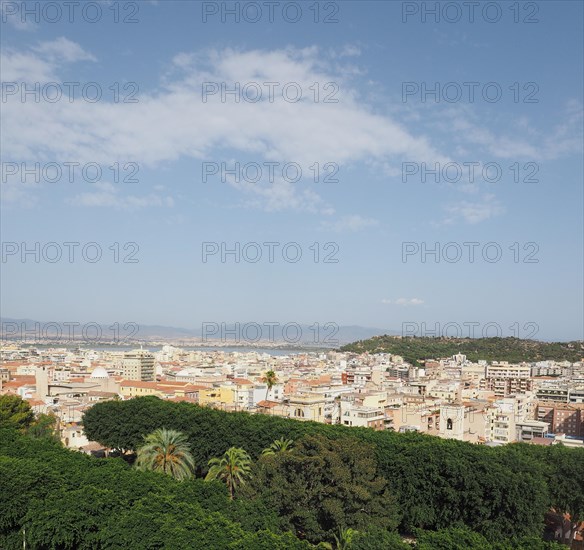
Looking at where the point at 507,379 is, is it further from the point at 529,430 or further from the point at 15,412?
the point at 15,412

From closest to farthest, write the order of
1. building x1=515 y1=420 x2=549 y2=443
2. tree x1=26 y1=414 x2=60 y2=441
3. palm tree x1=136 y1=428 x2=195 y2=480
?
palm tree x1=136 y1=428 x2=195 y2=480
tree x1=26 y1=414 x2=60 y2=441
building x1=515 y1=420 x2=549 y2=443

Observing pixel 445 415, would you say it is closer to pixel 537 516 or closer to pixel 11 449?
pixel 537 516

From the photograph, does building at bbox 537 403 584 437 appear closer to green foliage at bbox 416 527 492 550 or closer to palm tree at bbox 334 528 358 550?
palm tree at bbox 334 528 358 550

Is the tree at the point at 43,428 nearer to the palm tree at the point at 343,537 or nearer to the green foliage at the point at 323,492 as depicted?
the green foliage at the point at 323,492

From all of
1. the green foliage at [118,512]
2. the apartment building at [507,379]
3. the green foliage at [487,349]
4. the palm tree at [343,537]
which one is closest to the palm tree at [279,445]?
the palm tree at [343,537]

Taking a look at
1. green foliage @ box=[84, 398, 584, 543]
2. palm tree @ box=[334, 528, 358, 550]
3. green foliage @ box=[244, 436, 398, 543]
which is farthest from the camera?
green foliage @ box=[84, 398, 584, 543]

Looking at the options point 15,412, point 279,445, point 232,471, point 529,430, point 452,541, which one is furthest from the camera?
point 529,430

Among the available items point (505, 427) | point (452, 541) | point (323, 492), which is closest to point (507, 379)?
point (505, 427)

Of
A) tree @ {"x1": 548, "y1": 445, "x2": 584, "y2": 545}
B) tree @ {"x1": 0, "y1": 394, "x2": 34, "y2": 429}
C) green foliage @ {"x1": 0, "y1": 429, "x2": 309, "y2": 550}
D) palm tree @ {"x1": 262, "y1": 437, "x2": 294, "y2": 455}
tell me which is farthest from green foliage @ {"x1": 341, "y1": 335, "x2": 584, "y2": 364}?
green foliage @ {"x1": 0, "y1": 429, "x2": 309, "y2": 550}
